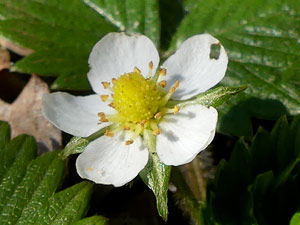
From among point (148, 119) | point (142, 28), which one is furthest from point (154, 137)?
point (142, 28)

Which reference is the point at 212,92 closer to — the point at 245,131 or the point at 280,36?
the point at 245,131

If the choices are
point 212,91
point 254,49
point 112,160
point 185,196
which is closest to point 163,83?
point 212,91

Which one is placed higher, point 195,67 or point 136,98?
point 195,67

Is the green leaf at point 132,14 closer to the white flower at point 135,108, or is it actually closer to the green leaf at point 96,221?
the white flower at point 135,108

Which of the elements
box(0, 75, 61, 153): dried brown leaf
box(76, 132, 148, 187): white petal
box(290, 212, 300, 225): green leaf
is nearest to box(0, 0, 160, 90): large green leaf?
box(0, 75, 61, 153): dried brown leaf

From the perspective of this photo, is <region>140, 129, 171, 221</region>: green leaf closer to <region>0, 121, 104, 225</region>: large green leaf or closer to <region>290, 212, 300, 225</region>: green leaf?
<region>0, 121, 104, 225</region>: large green leaf

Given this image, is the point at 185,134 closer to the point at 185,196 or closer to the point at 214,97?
the point at 214,97

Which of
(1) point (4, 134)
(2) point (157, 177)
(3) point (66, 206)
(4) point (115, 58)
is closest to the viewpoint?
(2) point (157, 177)
